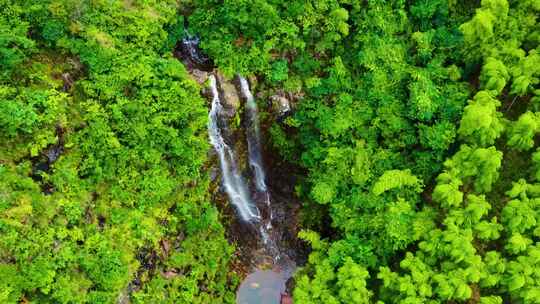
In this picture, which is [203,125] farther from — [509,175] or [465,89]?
[509,175]

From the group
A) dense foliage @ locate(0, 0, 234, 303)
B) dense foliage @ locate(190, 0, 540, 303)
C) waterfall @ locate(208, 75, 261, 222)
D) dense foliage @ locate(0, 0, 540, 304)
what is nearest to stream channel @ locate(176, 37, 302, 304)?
waterfall @ locate(208, 75, 261, 222)

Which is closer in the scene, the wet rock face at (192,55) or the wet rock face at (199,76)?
the wet rock face at (199,76)

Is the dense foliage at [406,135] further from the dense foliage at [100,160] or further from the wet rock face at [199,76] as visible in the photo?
the dense foliage at [100,160]

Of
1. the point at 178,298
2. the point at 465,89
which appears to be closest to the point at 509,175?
the point at 465,89

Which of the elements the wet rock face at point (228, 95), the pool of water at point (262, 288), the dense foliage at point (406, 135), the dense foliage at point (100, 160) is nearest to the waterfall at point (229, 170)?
the wet rock face at point (228, 95)

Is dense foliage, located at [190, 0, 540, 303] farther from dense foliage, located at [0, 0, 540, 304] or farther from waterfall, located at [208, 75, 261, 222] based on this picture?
waterfall, located at [208, 75, 261, 222]
